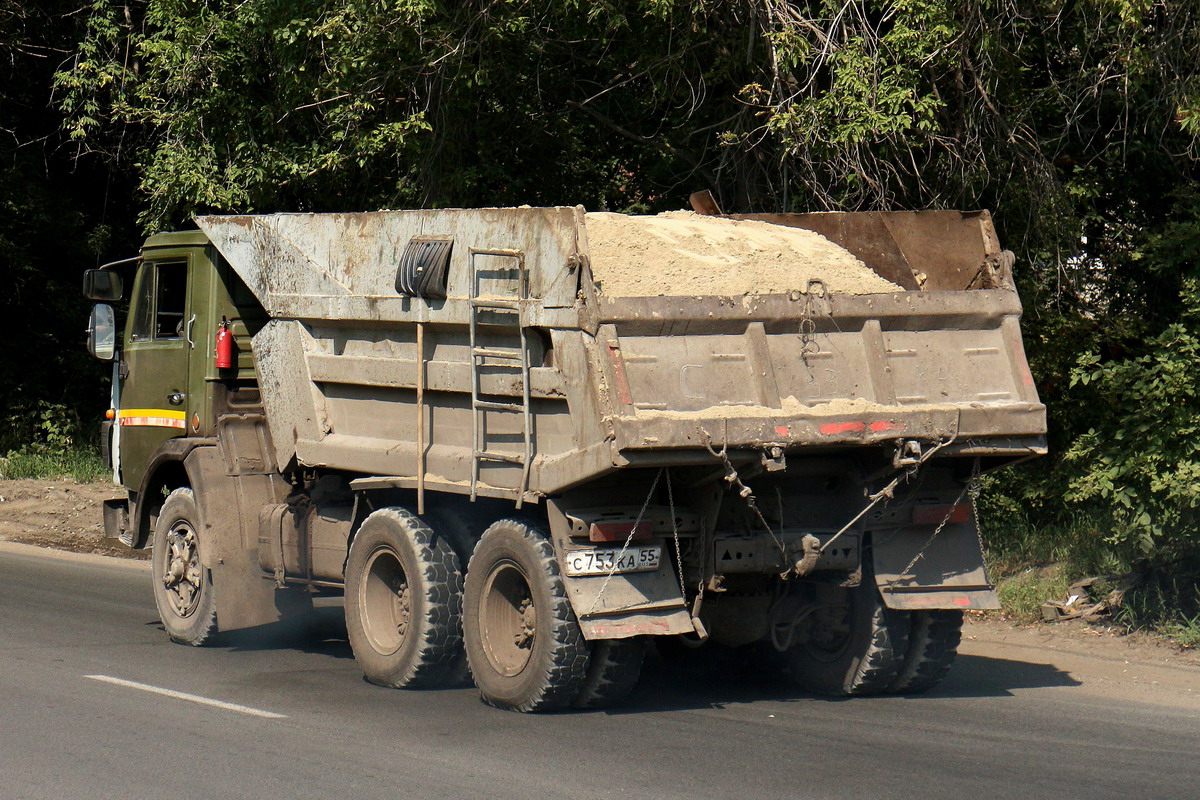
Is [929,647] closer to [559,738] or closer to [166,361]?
[559,738]

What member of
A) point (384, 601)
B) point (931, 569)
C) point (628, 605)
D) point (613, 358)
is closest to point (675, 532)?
point (628, 605)

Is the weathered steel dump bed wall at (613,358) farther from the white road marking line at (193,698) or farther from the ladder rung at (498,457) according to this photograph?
the white road marking line at (193,698)

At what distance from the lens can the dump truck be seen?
6750mm

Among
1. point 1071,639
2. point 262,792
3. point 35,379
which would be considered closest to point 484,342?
point 262,792

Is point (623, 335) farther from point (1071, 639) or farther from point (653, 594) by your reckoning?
point (1071, 639)

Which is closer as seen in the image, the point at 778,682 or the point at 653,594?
the point at 653,594

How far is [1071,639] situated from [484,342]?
16.0 ft

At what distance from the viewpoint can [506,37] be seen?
1218 centimetres

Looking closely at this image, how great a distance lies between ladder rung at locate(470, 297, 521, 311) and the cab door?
322cm

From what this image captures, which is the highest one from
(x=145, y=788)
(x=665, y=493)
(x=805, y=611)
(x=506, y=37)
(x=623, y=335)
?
(x=506, y=37)

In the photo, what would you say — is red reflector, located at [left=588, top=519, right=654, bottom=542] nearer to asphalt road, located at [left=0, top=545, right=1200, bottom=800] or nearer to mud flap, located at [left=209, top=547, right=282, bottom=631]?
asphalt road, located at [left=0, top=545, right=1200, bottom=800]

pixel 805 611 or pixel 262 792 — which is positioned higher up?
pixel 805 611

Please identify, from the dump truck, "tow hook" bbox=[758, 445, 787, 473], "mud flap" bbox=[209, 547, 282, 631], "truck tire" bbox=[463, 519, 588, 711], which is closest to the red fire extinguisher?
the dump truck

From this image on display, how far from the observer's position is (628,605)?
6832mm
